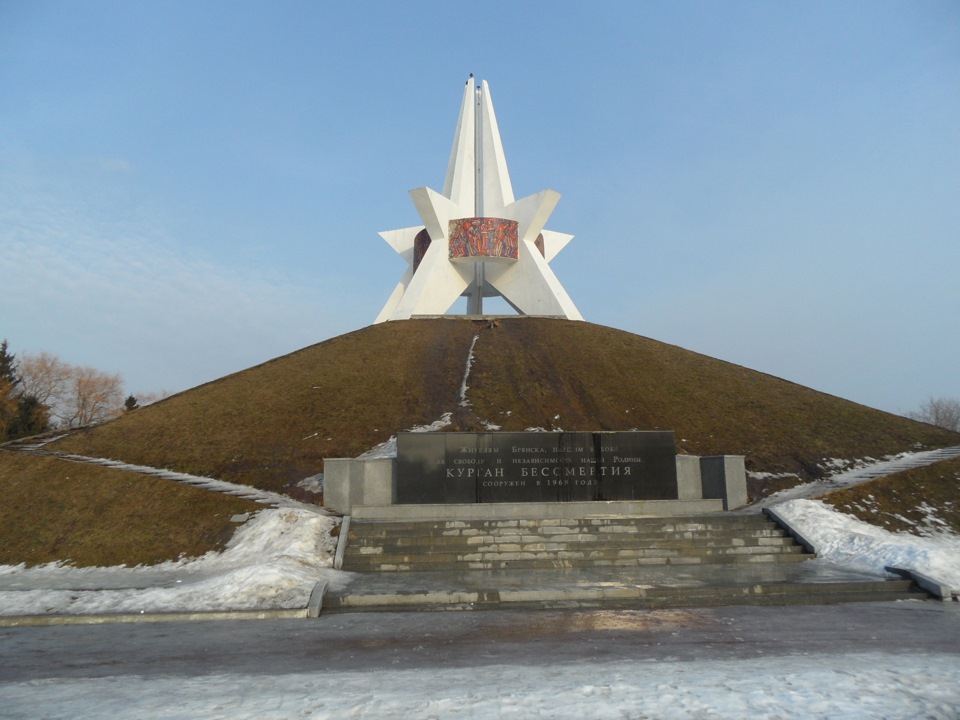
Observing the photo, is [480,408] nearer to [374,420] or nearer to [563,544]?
[374,420]

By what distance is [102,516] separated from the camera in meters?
14.5

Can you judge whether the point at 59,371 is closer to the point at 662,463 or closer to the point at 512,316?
the point at 512,316

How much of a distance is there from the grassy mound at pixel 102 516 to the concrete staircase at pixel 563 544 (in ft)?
10.9

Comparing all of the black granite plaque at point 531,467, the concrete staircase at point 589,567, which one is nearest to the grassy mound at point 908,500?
the concrete staircase at point 589,567

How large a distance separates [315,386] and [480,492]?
12.3 meters

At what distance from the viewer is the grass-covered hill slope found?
2000cm

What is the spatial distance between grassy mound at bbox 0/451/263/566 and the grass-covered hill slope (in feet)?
→ 8.28

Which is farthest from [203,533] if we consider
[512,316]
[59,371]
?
[59,371]

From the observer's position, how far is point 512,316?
3491cm

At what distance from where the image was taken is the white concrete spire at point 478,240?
1406 inches

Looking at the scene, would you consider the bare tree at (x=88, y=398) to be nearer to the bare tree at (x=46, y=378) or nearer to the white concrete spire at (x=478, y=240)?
the bare tree at (x=46, y=378)

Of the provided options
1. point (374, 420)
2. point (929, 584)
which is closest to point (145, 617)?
point (929, 584)

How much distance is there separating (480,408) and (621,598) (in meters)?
13.8

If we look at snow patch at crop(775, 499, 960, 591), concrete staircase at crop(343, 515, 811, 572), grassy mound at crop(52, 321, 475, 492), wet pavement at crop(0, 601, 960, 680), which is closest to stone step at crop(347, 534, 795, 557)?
concrete staircase at crop(343, 515, 811, 572)
